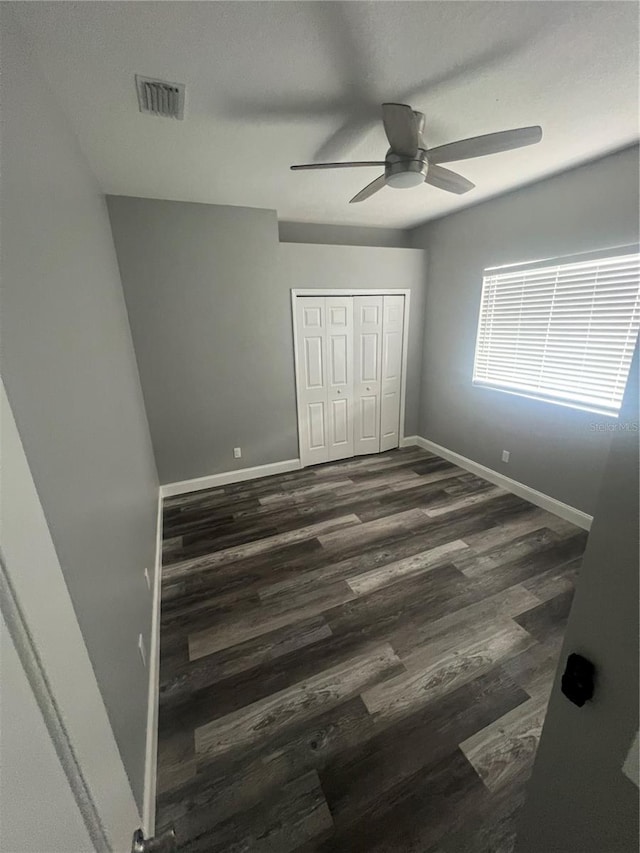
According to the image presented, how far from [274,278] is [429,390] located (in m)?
2.33

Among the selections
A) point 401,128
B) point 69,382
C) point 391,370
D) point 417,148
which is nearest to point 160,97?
point 401,128

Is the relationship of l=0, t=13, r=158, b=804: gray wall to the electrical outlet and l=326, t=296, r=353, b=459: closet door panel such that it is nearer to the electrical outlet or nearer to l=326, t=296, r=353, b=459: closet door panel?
the electrical outlet

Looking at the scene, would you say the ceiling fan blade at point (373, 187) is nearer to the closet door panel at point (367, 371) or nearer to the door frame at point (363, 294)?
the door frame at point (363, 294)

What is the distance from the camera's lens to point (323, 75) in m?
1.37

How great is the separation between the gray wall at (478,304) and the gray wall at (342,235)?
9.0 inches

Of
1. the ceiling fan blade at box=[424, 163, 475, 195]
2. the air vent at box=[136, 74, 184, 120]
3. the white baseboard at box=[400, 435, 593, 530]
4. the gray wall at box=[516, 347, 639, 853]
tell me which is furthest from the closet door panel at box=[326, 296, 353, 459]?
the gray wall at box=[516, 347, 639, 853]

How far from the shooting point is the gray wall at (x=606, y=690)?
0.52m

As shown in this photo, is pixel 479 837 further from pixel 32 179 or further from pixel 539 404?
pixel 539 404

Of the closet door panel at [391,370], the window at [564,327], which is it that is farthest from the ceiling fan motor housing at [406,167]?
the closet door panel at [391,370]

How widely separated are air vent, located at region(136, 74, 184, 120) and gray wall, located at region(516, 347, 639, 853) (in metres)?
2.04

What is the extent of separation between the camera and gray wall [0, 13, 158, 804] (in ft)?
2.43

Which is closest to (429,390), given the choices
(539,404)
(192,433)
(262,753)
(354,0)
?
(539,404)

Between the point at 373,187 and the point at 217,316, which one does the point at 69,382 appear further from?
the point at 217,316

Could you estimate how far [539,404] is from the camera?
2830mm
